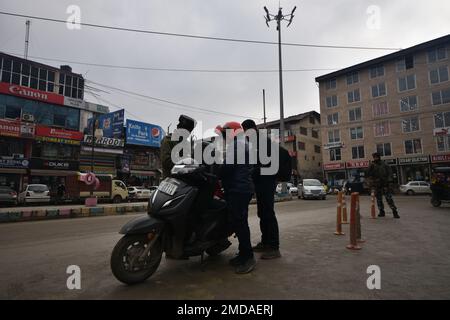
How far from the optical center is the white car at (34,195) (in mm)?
19328

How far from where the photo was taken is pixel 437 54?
109 ft

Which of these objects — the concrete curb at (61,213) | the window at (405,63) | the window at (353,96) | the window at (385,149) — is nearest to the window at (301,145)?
the window at (353,96)

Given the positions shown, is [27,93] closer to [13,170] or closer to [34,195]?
[13,170]

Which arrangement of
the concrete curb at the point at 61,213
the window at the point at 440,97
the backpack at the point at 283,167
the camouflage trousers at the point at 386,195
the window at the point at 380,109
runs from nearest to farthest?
the backpack at the point at 283,167
the camouflage trousers at the point at 386,195
the concrete curb at the point at 61,213
the window at the point at 440,97
the window at the point at 380,109

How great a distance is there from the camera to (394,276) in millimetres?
3164

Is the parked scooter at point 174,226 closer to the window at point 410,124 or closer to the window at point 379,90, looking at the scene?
the window at point 410,124

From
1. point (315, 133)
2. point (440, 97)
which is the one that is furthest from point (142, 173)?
point (440, 97)

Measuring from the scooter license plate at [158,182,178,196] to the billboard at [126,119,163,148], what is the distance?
Answer: 31.1 meters

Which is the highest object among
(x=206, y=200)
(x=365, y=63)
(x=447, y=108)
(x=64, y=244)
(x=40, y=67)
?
(x=365, y=63)

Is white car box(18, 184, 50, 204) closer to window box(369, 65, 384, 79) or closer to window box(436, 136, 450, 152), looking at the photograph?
window box(436, 136, 450, 152)

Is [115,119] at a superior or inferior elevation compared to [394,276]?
superior

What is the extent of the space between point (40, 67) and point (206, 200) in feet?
111

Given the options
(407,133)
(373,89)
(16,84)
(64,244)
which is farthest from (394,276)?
(373,89)
